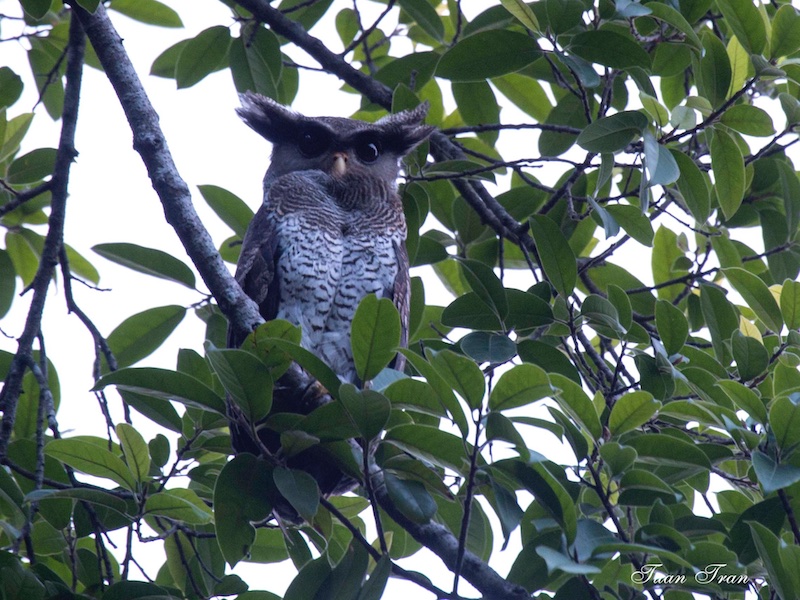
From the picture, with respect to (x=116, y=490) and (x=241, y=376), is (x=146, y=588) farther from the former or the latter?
(x=241, y=376)

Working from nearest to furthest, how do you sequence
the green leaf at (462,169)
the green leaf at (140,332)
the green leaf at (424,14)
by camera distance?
the green leaf at (462,169) < the green leaf at (140,332) < the green leaf at (424,14)

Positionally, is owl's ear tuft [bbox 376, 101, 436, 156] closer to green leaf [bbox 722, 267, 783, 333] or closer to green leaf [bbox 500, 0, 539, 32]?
green leaf [bbox 500, 0, 539, 32]

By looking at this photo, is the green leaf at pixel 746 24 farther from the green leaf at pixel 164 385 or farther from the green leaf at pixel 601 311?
the green leaf at pixel 164 385

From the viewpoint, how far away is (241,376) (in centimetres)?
229

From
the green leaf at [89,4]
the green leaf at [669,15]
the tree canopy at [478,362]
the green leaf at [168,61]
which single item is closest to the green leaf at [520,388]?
the tree canopy at [478,362]

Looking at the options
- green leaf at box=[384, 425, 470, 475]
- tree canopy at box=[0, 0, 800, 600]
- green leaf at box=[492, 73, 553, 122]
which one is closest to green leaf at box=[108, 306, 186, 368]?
tree canopy at box=[0, 0, 800, 600]

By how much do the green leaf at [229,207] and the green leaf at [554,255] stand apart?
5.72 ft

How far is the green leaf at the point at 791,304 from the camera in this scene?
9.50 ft

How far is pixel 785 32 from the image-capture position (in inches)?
114

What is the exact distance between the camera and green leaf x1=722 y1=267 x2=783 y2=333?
117 inches

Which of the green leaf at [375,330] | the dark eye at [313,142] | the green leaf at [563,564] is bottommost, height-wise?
the green leaf at [563,564]

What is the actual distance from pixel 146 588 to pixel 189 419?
0.73m

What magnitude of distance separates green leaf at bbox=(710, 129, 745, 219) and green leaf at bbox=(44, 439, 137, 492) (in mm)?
2109

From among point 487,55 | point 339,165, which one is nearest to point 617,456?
point 487,55
